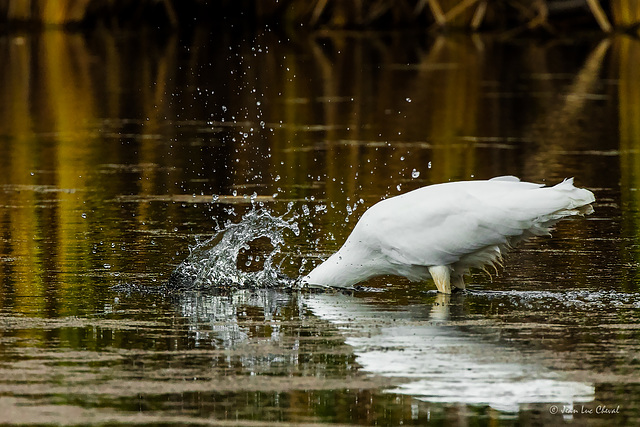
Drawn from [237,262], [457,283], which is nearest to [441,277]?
[457,283]

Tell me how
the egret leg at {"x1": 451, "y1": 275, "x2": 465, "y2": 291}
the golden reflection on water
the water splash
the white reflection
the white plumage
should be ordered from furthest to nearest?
1. the golden reflection on water
2. the water splash
3. the egret leg at {"x1": 451, "y1": 275, "x2": 465, "y2": 291}
4. the white plumage
5. the white reflection

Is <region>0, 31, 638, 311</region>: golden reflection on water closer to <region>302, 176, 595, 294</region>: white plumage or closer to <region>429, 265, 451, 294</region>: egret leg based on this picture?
<region>302, 176, 595, 294</region>: white plumage

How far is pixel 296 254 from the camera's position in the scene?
1154cm

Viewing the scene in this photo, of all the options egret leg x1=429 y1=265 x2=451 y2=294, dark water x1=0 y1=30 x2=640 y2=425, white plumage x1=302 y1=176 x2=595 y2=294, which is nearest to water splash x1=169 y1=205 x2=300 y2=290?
dark water x1=0 y1=30 x2=640 y2=425

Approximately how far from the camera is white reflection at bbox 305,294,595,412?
7367mm

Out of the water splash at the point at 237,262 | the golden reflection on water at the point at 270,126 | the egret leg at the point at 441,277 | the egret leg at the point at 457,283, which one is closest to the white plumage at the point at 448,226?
the egret leg at the point at 441,277

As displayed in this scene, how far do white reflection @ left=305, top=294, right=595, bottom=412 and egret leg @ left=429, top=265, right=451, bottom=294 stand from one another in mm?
429

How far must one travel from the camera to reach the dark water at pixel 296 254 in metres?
7.42

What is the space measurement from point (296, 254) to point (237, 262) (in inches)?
17.5

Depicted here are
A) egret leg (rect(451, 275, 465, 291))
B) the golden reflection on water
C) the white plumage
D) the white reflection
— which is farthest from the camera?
the golden reflection on water

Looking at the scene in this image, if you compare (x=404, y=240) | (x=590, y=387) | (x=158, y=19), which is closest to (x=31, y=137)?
(x=404, y=240)

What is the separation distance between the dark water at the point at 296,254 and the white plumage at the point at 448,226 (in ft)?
0.75

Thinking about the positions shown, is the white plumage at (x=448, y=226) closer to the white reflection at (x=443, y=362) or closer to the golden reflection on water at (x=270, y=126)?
the white reflection at (x=443, y=362)

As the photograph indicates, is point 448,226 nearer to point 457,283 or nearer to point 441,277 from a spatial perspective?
point 441,277
